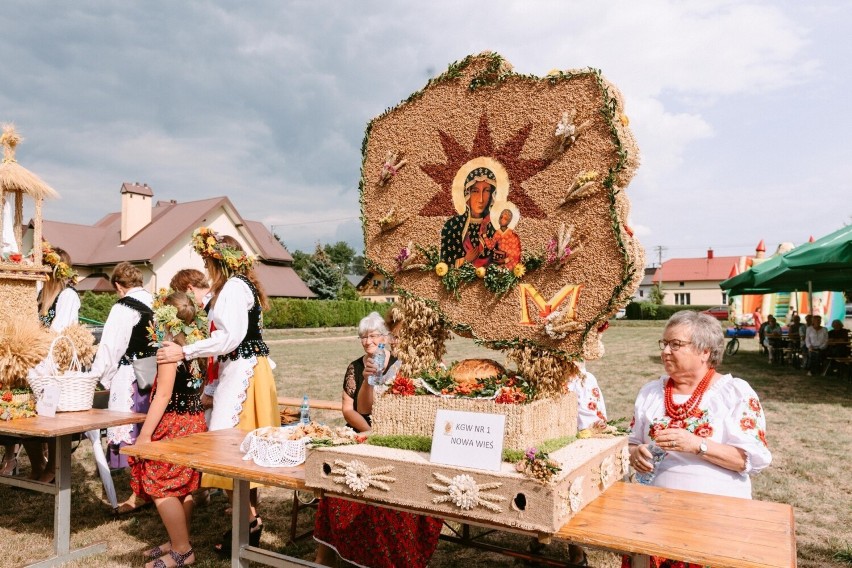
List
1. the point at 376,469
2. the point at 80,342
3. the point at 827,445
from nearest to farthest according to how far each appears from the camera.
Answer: the point at 376,469, the point at 80,342, the point at 827,445

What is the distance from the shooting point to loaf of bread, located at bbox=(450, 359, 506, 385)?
9.00 ft

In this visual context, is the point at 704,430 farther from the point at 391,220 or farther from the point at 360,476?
the point at 391,220

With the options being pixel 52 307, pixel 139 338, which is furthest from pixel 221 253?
pixel 52 307

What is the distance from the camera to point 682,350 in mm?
2814

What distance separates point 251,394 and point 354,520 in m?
1.18

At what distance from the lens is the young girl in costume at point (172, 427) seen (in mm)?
3699

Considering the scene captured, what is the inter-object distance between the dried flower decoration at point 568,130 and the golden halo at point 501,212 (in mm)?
343

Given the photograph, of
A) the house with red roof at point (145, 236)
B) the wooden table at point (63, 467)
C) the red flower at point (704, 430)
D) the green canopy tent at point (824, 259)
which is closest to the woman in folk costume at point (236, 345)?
the wooden table at point (63, 467)

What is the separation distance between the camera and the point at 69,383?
4.21 meters

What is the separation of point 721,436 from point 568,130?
154cm

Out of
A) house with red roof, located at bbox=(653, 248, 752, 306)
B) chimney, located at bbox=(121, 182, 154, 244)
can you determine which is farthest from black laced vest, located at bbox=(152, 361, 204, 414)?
house with red roof, located at bbox=(653, 248, 752, 306)

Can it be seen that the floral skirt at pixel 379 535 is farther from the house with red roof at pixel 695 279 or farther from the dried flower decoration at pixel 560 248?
the house with red roof at pixel 695 279

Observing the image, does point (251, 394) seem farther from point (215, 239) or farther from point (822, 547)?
point (822, 547)

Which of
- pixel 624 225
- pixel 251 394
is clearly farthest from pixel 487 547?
pixel 624 225
